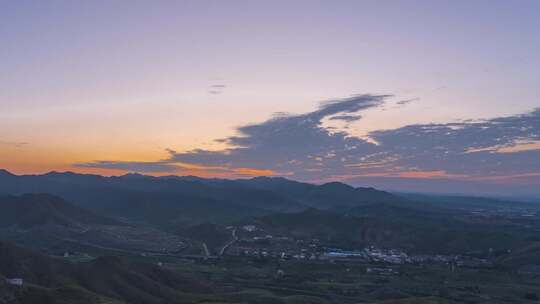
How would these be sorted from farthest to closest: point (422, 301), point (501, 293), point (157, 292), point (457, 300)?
1. point (501, 293)
2. point (457, 300)
3. point (157, 292)
4. point (422, 301)

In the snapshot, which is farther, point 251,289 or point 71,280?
point 251,289

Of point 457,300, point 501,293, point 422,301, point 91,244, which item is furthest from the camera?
point 91,244

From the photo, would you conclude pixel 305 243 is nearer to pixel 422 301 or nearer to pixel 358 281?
pixel 358 281

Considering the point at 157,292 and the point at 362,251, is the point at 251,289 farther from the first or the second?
the point at 362,251

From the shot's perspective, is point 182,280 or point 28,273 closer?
point 28,273

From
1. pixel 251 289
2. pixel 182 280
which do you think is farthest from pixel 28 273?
pixel 251 289

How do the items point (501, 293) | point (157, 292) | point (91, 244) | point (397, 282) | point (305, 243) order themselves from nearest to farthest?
point (157, 292) < point (501, 293) < point (397, 282) < point (91, 244) < point (305, 243)

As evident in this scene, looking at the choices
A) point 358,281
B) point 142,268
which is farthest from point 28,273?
point 358,281

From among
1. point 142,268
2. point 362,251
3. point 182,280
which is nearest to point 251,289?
point 182,280

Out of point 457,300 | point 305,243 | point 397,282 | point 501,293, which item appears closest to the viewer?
point 457,300

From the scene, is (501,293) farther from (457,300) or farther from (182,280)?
(182,280)
